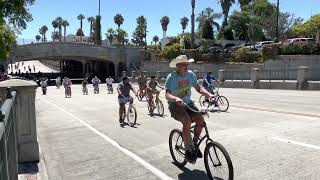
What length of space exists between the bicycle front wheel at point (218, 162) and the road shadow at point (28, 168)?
3363mm

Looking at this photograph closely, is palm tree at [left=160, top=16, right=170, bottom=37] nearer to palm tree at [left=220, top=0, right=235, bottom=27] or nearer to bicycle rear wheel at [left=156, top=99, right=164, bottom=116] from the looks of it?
palm tree at [left=220, top=0, right=235, bottom=27]

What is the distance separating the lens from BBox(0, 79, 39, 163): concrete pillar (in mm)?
9289

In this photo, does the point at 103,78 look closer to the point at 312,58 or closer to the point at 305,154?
the point at 312,58

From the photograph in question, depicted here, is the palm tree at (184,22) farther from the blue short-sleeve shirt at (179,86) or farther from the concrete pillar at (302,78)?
the blue short-sleeve shirt at (179,86)

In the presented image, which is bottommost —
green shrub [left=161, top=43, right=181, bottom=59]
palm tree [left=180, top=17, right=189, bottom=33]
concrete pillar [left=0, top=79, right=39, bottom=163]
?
concrete pillar [left=0, top=79, right=39, bottom=163]

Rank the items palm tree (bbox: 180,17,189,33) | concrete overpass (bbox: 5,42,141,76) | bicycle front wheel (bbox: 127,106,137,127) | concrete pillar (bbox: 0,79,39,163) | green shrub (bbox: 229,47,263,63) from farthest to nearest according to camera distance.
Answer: palm tree (bbox: 180,17,189,33)
concrete overpass (bbox: 5,42,141,76)
green shrub (bbox: 229,47,263,63)
bicycle front wheel (bbox: 127,106,137,127)
concrete pillar (bbox: 0,79,39,163)

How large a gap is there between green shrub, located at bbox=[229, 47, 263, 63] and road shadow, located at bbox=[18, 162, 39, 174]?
47.5m

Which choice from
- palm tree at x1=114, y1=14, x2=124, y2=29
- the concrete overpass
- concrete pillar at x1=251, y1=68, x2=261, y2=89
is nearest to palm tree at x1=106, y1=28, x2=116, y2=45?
palm tree at x1=114, y1=14, x2=124, y2=29

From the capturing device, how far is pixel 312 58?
48.1m

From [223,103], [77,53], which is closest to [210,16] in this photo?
[77,53]

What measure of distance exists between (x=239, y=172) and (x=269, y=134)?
383cm

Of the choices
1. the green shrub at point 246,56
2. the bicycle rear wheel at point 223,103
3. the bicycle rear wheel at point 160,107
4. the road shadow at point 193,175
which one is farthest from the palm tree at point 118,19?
the road shadow at point 193,175

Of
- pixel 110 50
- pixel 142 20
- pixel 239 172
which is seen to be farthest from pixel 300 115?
pixel 142 20

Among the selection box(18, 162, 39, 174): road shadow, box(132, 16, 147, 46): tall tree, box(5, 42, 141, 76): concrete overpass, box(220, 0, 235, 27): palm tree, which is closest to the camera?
box(18, 162, 39, 174): road shadow
